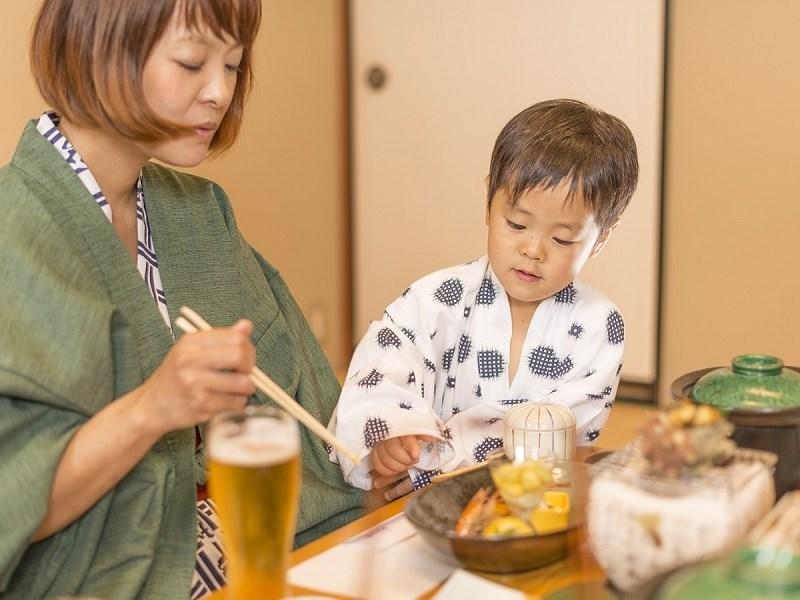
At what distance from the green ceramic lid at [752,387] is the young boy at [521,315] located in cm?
44

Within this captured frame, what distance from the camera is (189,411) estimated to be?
1140 mm

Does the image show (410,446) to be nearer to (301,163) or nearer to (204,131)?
(204,131)

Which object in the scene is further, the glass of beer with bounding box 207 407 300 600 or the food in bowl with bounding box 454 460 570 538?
the food in bowl with bounding box 454 460 570 538

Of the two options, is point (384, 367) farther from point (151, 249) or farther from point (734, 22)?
point (734, 22)

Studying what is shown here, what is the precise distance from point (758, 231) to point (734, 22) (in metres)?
0.66

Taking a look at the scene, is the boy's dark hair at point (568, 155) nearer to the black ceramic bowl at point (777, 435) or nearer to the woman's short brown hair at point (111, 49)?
the woman's short brown hair at point (111, 49)

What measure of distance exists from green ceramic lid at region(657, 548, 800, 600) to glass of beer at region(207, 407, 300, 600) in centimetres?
32

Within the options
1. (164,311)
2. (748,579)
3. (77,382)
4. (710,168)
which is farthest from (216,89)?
(710,168)

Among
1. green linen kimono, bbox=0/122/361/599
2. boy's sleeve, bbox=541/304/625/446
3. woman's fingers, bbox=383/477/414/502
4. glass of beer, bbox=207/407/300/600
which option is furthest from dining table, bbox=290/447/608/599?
boy's sleeve, bbox=541/304/625/446

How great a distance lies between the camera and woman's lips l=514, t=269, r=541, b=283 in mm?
1647

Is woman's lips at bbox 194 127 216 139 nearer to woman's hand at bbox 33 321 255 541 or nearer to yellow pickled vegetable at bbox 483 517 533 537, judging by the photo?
woman's hand at bbox 33 321 255 541

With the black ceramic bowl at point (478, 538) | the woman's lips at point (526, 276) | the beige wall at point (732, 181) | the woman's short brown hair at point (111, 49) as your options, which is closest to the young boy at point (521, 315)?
the woman's lips at point (526, 276)

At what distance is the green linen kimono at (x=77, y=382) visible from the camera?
1.20 metres

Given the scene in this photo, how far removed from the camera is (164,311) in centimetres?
154
